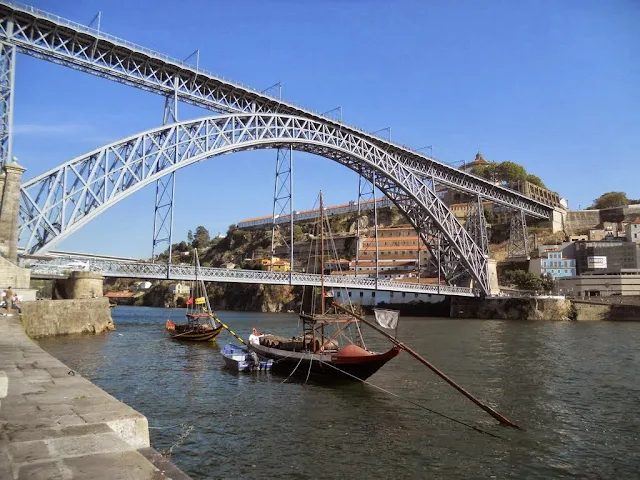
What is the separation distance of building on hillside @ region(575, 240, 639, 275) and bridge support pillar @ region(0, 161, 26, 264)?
208 feet

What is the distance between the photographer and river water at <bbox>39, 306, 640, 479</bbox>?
A: 905cm

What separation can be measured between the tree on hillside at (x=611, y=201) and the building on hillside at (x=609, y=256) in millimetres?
28010

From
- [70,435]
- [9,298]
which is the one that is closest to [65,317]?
[9,298]

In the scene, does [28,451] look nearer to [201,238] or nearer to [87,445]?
[87,445]

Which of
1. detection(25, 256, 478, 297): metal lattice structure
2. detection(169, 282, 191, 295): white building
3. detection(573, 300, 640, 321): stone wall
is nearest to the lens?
detection(25, 256, 478, 297): metal lattice structure

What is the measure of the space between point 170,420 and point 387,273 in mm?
65930

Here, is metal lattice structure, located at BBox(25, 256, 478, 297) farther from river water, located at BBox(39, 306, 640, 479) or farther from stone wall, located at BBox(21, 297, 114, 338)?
river water, located at BBox(39, 306, 640, 479)

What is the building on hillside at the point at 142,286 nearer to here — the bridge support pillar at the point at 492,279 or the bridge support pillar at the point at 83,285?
the bridge support pillar at the point at 492,279

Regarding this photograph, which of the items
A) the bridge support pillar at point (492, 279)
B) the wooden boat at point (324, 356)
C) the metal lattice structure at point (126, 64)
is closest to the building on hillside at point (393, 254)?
the bridge support pillar at point (492, 279)

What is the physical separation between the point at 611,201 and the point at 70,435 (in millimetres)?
101702

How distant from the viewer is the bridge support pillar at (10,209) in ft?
75.8

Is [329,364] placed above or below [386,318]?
below

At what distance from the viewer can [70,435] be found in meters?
4.82

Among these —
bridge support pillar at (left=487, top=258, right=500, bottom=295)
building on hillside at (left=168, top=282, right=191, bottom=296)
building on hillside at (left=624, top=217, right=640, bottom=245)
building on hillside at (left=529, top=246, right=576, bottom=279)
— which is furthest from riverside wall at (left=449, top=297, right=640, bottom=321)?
building on hillside at (left=168, top=282, right=191, bottom=296)
